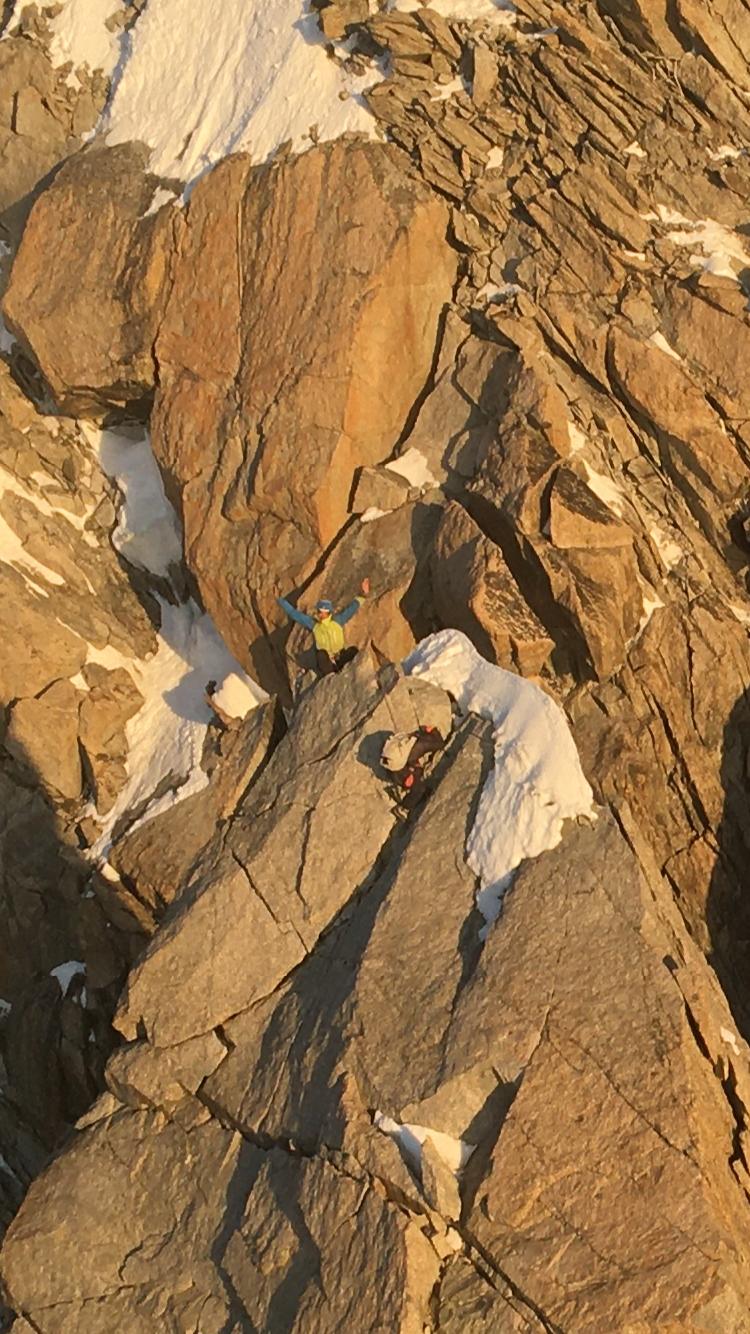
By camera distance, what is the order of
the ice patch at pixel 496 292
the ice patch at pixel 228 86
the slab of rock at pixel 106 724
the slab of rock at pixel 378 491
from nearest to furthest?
1. the slab of rock at pixel 378 491
2. the ice patch at pixel 496 292
3. the slab of rock at pixel 106 724
4. the ice patch at pixel 228 86

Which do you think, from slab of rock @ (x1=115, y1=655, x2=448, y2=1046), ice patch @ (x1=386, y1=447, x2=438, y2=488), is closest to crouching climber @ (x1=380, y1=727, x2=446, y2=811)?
slab of rock @ (x1=115, y1=655, x2=448, y2=1046)

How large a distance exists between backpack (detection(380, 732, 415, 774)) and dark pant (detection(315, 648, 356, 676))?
2604mm

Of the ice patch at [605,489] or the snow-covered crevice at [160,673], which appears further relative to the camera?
the snow-covered crevice at [160,673]

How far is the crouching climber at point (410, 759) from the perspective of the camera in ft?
53.4

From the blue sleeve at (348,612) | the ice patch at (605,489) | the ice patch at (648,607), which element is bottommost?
the ice patch at (648,607)

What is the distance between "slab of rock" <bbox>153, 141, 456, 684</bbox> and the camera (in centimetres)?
2053

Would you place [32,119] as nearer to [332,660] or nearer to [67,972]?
[332,660]

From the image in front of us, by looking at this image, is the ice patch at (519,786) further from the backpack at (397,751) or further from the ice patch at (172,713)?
the ice patch at (172,713)

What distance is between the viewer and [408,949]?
1498 centimetres

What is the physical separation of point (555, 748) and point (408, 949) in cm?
306

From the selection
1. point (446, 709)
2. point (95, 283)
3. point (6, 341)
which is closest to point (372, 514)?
point (446, 709)

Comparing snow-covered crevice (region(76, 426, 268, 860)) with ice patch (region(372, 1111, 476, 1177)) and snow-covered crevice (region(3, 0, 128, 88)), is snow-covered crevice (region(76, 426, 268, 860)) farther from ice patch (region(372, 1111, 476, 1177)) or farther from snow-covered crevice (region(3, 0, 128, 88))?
snow-covered crevice (region(3, 0, 128, 88))

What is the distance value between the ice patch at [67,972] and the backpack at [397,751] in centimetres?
835

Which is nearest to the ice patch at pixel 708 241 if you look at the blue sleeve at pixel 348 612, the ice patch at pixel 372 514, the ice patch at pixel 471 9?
the ice patch at pixel 471 9
